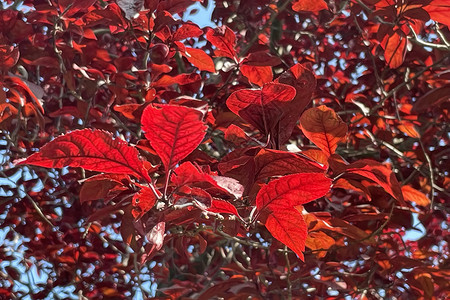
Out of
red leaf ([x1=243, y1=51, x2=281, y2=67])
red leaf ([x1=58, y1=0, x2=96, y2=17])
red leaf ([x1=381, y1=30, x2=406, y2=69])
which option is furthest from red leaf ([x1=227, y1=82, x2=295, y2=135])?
red leaf ([x1=381, y1=30, x2=406, y2=69])

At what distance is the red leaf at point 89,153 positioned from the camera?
0.87 m

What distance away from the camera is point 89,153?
90 centimetres

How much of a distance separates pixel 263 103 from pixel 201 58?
0.71 meters

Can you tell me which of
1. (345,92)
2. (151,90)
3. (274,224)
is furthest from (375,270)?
(274,224)

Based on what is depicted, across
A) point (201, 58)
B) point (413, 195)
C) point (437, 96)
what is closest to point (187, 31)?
point (201, 58)

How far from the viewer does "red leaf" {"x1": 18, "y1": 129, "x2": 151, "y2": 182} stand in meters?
0.87

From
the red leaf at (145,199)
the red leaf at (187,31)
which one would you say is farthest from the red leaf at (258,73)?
the red leaf at (145,199)

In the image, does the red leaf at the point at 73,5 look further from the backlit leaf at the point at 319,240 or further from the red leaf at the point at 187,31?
the backlit leaf at the point at 319,240

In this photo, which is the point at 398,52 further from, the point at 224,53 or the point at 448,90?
the point at 224,53

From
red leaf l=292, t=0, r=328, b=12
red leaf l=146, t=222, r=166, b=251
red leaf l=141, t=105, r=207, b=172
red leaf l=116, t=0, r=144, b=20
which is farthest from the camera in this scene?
red leaf l=292, t=0, r=328, b=12

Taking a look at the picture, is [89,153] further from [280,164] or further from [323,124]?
[323,124]

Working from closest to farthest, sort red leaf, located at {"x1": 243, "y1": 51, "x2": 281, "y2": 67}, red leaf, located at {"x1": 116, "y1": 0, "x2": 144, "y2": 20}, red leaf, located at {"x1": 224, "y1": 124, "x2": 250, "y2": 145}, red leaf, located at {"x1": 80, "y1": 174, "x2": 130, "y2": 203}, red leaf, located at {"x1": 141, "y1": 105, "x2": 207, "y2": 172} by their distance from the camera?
1. red leaf, located at {"x1": 141, "y1": 105, "x2": 207, "y2": 172}
2. red leaf, located at {"x1": 224, "y1": 124, "x2": 250, "y2": 145}
3. red leaf, located at {"x1": 80, "y1": 174, "x2": 130, "y2": 203}
4. red leaf, located at {"x1": 116, "y1": 0, "x2": 144, "y2": 20}
5. red leaf, located at {"x1": 243, "y1": 51, "x2": 281, "y2": 67}

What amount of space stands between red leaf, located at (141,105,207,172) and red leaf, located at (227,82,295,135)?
17 centimetres

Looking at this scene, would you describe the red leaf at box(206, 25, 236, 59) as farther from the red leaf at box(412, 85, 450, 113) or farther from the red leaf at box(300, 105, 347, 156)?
the red leaf at box(412, 85, 450, 113)
